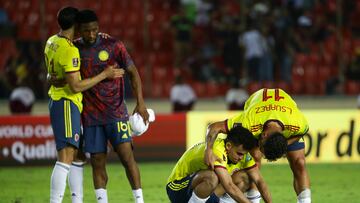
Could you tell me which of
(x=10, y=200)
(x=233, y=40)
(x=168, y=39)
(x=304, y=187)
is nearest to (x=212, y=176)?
(x=304, y=187)

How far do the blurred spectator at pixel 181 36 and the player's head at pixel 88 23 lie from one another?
12.7 meters

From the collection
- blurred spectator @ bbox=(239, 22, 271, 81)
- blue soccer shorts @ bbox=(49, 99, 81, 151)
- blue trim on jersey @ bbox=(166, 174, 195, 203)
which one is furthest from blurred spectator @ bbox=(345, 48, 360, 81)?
blue soccer shorts @ bbox=(49, 99, 81, 151)

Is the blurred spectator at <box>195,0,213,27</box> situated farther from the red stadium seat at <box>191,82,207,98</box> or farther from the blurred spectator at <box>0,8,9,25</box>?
the blurred spectator at <box>0,8,9,25</box>

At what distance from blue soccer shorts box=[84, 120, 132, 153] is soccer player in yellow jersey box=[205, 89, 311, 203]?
96 centimetres

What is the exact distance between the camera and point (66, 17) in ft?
32.3

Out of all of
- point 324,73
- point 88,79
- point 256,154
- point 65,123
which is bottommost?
point 324,73

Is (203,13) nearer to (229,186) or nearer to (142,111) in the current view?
(142,111)

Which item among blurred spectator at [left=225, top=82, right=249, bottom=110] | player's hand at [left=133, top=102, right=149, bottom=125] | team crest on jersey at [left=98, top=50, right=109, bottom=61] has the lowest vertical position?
blurred spectator at [left=225, top=82, right=249, bottom=110]

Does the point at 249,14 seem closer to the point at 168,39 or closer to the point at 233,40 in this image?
the point at 233,40

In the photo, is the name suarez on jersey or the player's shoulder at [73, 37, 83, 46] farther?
the player's shoulder at [73, 37, 83, 46]

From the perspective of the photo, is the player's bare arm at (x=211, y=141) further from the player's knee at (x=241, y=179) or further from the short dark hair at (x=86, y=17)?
the short dark hair at (x=86, y=17)

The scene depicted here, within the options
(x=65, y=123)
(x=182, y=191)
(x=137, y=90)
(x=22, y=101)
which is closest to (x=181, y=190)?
(x=182, y=191)

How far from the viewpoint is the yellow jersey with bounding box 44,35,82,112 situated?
9828 millimetres

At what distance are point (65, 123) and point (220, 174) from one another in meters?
1.66
